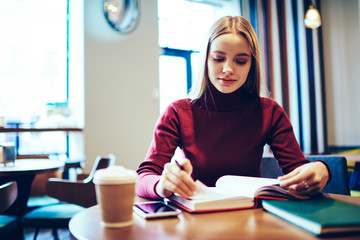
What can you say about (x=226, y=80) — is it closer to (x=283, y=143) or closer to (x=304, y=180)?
(x=283, y=143)

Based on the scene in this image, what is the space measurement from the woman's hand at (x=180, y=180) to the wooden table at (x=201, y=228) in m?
0.06

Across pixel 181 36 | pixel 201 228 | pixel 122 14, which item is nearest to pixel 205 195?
pixel 201 228

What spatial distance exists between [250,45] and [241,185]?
21.7 inches

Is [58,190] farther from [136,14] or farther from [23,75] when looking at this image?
[136,14]

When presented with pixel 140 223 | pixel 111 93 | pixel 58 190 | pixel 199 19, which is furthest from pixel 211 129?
pixel 199 19

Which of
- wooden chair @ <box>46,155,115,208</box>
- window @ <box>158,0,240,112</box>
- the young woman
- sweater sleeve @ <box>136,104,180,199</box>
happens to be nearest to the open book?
sweater sleeve @ <box>136,104,180,199</box>

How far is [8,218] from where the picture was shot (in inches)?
70.4

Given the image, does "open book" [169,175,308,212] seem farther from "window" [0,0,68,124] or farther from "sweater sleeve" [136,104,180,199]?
"window" [0,0,68,124]

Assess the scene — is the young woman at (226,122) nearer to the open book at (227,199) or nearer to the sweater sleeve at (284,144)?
the sweater sleeve at (284,144)

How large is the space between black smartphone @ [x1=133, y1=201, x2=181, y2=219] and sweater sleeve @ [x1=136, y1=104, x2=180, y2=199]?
101mm

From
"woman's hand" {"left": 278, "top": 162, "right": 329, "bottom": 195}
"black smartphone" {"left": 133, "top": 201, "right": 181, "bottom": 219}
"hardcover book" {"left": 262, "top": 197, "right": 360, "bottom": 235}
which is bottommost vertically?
"black smartphone" {"left": 133, "top": 201, "right": 181, "bottom": 219}

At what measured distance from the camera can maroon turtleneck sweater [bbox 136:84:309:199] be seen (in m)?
1.15

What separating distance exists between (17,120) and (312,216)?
3.15m

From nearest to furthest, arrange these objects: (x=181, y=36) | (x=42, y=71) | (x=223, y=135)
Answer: (x=223, y=135) < (x=42, y=71) < (x=181, y=36)
